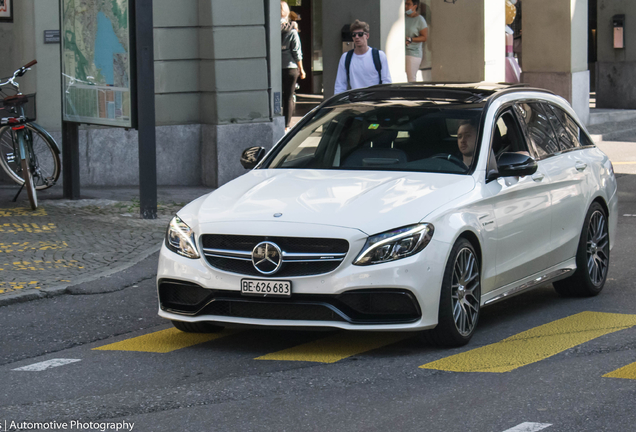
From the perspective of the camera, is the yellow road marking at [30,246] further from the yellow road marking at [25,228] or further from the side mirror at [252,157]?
the side mirror at [252,157]

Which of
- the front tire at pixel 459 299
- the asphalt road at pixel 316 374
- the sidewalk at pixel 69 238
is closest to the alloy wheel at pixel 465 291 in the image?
the front tire at pixel 459 299

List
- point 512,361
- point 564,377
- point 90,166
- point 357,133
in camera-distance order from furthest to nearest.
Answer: point 90,166 < point 357,133 < point 512,361 < point 564,377

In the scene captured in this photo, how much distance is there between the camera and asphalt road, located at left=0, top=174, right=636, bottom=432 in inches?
200

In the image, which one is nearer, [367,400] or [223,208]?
[367,400]

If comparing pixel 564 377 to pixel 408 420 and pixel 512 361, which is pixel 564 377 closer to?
pixel 512 361

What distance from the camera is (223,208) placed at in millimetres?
6535

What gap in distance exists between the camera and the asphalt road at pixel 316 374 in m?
5.08

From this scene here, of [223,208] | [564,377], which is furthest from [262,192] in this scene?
[564,377]

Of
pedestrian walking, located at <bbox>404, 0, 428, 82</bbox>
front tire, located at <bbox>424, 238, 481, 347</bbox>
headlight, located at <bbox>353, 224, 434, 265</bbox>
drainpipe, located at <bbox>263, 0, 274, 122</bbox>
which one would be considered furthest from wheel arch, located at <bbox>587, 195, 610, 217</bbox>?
pedestrian walking, located at <bbox>404, 0, 428, 82</bbox>

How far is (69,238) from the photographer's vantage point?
33.9 feet

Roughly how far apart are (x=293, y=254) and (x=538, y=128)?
2667 mm

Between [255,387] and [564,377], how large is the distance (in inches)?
64.0

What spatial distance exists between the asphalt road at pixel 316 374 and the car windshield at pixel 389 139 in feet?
3.76

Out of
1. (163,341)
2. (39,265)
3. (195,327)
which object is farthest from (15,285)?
(195,327)
